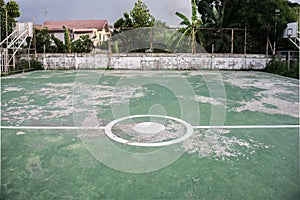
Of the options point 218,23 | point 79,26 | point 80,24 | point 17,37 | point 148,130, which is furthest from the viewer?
point 80,24

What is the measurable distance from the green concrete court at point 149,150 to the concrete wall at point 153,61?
25.4 feet

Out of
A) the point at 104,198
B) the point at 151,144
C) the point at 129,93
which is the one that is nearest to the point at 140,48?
the point at 129,93

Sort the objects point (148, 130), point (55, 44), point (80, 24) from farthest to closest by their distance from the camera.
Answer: point (80, 24), point (55, 44), point (148, 130)

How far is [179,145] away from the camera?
9.48 ft

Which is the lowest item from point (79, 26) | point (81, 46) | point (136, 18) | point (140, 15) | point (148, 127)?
point (148, 127)

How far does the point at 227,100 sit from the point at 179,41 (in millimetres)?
8379

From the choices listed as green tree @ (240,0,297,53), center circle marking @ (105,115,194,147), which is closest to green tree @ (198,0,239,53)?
green tree @ (240,0,297,53)

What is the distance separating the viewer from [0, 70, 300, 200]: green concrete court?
Answer: 1.98 meters

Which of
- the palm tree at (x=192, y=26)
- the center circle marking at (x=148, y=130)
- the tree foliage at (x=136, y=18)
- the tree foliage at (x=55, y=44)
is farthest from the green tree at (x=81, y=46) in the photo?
the center circle marking at (x=148, y=130)

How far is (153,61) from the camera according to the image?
1273 centimetres

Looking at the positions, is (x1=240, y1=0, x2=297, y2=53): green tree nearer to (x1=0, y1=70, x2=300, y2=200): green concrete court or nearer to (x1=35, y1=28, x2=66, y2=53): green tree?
(x1=0, y1=70, x2=300, y2=200): green concrete court

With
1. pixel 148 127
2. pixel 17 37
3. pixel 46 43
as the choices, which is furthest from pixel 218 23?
pixel 148 127

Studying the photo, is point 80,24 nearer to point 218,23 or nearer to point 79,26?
point 79,26

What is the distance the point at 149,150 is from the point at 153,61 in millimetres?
10305
